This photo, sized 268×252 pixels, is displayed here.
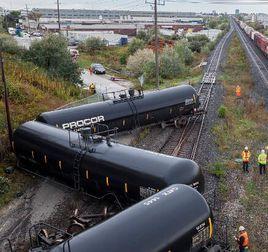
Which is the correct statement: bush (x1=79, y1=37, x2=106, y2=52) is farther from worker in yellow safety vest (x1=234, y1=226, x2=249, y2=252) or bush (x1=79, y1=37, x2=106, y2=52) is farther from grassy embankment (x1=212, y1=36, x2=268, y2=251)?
worker in yellow safety vest (x1=234, y1=226, x2=249, y2=252)

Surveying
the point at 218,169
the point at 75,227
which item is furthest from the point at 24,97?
the point at 75,227

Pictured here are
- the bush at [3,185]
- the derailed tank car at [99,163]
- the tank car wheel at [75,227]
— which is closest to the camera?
the tank car wheel at [75,227]

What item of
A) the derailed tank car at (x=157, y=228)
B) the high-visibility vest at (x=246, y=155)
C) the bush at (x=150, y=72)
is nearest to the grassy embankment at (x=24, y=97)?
the derailed tank car at (x=157, y=228)

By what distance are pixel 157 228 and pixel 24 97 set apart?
21.4 m

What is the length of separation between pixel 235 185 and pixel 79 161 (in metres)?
7.09

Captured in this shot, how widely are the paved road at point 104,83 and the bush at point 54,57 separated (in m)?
3.54

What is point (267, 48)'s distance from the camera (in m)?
56.9

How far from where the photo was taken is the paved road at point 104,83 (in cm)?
→ 4316

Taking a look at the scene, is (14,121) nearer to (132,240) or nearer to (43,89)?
(43,89)

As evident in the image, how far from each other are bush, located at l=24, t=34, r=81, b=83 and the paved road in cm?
354

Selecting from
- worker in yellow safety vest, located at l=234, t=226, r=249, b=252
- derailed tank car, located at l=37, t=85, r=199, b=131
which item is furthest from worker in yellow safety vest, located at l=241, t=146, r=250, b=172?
derailed tank car, located at l=37, t=85, r=199, b=131

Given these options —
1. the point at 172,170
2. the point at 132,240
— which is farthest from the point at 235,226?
the point at 132,240

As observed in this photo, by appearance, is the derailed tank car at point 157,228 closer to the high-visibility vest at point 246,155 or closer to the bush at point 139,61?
the high-visibility vest at point 246,155

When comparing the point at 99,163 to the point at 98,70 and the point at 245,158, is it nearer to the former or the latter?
the point at 245,158
